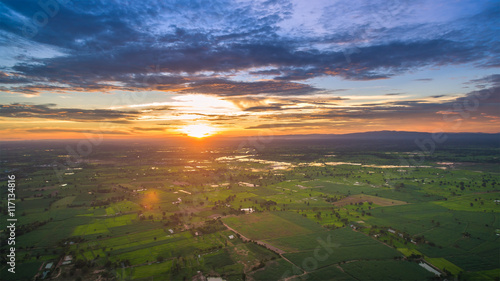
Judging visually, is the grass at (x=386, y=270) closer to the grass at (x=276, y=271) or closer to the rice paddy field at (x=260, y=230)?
the rice paddy field at (x=260, y=230)

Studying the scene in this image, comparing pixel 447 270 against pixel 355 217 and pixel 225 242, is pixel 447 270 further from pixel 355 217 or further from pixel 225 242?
pixel 225 242

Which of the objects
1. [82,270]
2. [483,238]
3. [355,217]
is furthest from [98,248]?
[483,238]

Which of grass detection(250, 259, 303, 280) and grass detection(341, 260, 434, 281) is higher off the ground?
grass detection(341, 260, 434, 281)

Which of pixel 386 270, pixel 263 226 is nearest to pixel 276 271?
pixel 386 270

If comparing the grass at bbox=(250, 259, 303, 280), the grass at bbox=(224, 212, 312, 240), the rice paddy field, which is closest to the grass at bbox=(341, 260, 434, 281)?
the rice paddy field

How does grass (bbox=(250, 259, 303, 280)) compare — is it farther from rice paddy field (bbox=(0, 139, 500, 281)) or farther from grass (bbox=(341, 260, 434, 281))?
grass (bbox=(341, 260, 434, 281))

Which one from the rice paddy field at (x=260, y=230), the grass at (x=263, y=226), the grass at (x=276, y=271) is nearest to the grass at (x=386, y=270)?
the rice paddy field at (x=260, y=230)

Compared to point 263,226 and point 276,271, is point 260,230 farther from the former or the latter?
point 276,271

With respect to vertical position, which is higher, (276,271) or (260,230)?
(276,271)

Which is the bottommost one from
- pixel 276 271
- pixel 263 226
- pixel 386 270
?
pixel 263 226

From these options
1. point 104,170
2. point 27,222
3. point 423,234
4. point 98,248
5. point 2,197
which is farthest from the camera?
point 104,170

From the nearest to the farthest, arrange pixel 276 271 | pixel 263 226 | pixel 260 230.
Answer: pixel 276 271 → pixel 260 230 → pixel 263 226
